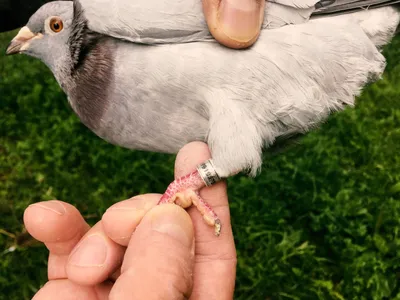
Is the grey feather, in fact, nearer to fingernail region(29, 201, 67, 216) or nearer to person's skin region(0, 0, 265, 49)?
person's skin region(0, 0, 265, 49)

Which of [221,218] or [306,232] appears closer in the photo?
[221,218]

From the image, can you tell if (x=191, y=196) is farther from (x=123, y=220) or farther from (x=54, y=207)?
(x=54, y=207)

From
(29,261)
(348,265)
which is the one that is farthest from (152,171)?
(348,265)

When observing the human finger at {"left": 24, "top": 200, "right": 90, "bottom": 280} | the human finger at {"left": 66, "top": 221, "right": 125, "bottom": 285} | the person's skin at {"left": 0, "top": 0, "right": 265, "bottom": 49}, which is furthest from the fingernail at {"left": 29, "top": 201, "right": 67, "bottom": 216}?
the person's skin at {"left": 0, "top": 0, "right": 265, "bottom": 49}

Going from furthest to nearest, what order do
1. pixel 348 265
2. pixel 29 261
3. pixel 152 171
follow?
pixel 152 171, pixel 29 261, pixel 348 265

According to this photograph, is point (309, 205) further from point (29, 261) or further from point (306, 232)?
point (29, 261)
